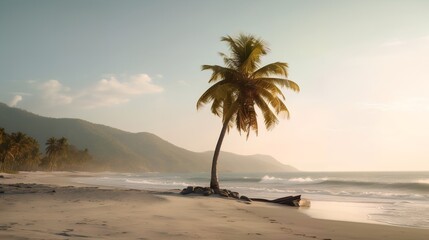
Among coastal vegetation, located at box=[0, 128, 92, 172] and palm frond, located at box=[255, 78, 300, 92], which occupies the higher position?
palm frond, located at box=[255, 78, 300, 92]

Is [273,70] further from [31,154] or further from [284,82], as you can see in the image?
[31,154]

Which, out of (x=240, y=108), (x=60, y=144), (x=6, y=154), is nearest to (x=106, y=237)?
(x=240, y=108)

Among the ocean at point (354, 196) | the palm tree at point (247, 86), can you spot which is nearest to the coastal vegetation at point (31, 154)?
the ocean at point (354, 196)

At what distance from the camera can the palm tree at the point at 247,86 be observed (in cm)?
2259

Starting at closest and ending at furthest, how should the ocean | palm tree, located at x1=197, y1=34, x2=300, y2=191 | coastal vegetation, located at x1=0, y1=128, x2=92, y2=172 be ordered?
1. the ocean
2. palm tree, located at x1=197, y1=34, x2=300, y2=191
3. coastal vegetation, located at x1=0, y1=128, x2=92, y2=172

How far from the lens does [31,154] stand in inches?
4360

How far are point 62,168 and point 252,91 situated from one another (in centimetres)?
15788

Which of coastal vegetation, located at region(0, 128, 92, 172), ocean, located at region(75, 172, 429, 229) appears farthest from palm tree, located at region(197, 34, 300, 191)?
coastal vegetation, located at region(0, 128, 92, 172)

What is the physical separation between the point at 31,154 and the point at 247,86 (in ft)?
357

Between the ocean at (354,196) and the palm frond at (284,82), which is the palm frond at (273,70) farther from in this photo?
the ocean at (354,196)

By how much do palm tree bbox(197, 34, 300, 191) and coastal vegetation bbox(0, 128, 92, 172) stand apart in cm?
6203

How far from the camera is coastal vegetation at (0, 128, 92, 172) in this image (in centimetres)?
7662

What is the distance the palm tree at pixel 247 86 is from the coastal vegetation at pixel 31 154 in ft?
204

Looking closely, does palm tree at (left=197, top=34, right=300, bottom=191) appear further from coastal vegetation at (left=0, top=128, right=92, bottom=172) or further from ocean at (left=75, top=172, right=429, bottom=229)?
coastal vegetation at (left=0, top=128, right=92, bottom=172)
